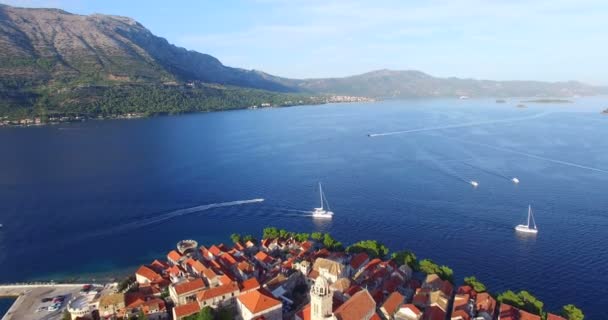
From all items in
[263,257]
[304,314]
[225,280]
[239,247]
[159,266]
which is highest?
[225,280]

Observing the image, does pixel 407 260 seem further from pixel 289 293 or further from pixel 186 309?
pixel 186 309


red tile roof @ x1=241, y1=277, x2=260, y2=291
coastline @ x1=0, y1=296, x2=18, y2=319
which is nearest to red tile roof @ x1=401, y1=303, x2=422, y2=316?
red tile roof @ x1=241, y1=277, x2=260, y2=291

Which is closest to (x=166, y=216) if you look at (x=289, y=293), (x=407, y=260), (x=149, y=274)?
(x=149, y=274)

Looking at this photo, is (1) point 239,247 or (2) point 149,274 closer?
(2) point 149,274

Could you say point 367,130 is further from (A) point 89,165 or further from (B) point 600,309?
(B) point 600,309

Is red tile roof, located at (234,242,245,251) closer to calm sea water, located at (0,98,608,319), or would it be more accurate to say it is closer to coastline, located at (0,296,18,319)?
calm sea water, located at (0,98,608,319)

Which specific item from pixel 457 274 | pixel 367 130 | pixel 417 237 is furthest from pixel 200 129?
pixel 457 274

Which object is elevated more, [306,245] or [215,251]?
[215,251]
